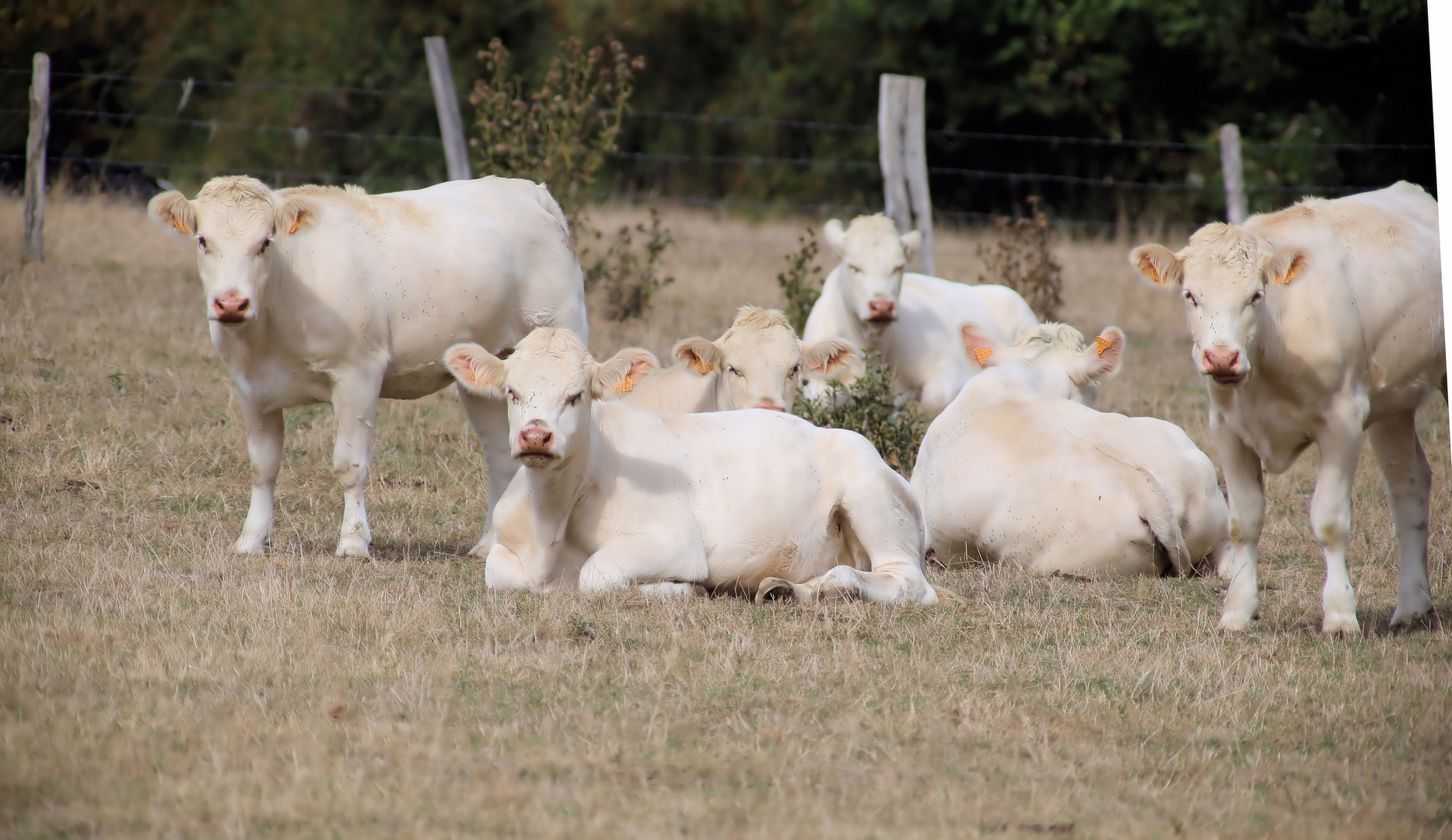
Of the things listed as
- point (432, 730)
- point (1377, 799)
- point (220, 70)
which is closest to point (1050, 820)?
point (1377, 799)

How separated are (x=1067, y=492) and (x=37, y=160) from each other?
1098 centimetres

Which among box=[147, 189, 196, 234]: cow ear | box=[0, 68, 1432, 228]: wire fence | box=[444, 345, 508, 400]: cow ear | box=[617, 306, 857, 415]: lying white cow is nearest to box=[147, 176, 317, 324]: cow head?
box=[147, 189, 196, 234]: cow ear

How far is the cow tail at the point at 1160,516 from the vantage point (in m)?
7.71

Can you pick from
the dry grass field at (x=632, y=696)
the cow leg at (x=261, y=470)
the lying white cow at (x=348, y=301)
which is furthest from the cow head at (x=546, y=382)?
the cow leg at (x=261, y=470)

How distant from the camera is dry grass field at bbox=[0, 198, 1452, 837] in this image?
4.17m

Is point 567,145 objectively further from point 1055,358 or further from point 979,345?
point 1055,358

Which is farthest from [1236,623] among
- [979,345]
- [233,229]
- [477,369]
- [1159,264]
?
[233,229]

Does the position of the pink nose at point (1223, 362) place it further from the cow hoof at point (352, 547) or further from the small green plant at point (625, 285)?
the small green plant at point (625, 285)

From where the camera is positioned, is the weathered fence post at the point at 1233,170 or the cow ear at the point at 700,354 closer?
the cow ear at the point at 700,354

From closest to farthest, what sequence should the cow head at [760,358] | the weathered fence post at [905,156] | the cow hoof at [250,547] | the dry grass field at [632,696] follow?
the dry grass field at [632,696]
the cow hoof at [250,547]
the cow head at [760,358]
the weathered fence post at [905,156]

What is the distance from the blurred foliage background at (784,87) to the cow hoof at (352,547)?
64.4 feet

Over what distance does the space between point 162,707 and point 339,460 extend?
2.89 meters

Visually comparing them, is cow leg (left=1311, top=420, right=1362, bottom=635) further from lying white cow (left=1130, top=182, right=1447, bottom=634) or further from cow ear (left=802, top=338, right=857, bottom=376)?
cow ear (left=802, top=338, right=857, bottom=376)

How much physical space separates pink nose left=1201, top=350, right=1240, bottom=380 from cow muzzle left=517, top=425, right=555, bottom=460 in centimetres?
256
